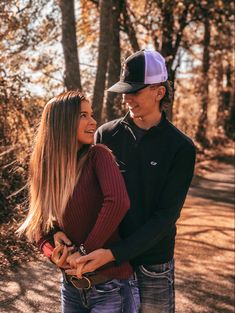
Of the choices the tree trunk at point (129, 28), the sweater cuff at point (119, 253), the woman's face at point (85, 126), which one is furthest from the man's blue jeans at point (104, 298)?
the tree trunk at point (129, 28)

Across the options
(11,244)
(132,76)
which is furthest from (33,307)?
(132,76)

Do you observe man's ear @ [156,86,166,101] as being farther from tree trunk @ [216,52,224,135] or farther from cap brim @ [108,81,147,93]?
tree trunk @ [216,52,224,135]

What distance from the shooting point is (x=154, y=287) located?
8.81 ft

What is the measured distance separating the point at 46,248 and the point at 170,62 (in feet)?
47.4

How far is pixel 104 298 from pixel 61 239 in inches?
12.4

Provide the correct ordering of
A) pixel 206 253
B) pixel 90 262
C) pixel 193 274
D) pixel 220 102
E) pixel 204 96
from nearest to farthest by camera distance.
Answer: pixel 90 262
pixel 193 274
pixel 206 253
pixel 204 96
pixel 220 102

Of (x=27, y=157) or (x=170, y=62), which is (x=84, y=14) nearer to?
(x=170, y=62)

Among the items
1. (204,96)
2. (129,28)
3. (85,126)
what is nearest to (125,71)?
(85,126)

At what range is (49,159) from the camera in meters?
2.40

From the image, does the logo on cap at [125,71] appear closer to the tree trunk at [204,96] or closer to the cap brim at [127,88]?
the cap brim at [127,88]

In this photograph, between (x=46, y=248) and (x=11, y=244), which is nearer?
(x=46, y=248)

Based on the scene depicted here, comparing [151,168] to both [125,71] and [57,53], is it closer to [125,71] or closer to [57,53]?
[125,71]

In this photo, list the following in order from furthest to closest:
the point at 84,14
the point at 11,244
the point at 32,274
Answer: the point at 84,14
the point at 11,244
the point at 32,274

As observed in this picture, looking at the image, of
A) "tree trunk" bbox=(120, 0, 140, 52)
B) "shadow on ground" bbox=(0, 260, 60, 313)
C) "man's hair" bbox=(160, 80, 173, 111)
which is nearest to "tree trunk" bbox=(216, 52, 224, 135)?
"tree trunk" bbox=(120, 0, 140, 52)
